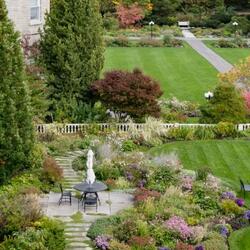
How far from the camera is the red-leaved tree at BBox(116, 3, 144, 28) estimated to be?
2945 inches

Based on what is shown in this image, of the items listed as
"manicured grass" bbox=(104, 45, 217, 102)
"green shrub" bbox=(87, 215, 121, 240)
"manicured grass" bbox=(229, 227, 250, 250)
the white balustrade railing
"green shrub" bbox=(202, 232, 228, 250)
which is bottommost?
"manicured grass" bbox=(229, 227, 250, 250)

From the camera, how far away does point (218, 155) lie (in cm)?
2744

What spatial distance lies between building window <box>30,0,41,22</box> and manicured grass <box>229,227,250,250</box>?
1656 centimetres

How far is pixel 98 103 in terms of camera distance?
33.6 metres

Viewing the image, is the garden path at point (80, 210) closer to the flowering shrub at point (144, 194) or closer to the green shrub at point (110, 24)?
the flowering shrub at point (144, 194)

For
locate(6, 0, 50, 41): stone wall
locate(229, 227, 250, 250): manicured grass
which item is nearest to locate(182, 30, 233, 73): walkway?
locate(6, 0, 50, 41): stone wall

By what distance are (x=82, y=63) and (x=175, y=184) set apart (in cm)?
1062

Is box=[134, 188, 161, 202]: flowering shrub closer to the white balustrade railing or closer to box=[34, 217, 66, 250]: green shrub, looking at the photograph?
box=[34, 217, 66, 250]: green shrub

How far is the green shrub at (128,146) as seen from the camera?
1075 inches

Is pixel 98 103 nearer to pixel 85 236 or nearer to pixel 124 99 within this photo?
pixel 124 99

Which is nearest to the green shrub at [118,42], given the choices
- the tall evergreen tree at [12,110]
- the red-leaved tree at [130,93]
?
the red-leaved tree at [130,93]

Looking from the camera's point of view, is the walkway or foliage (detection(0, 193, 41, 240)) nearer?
foliage (detection(0, 193, 41, 240))

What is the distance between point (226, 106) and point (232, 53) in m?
28.6

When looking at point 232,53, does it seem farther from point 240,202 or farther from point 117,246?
point 117,246
